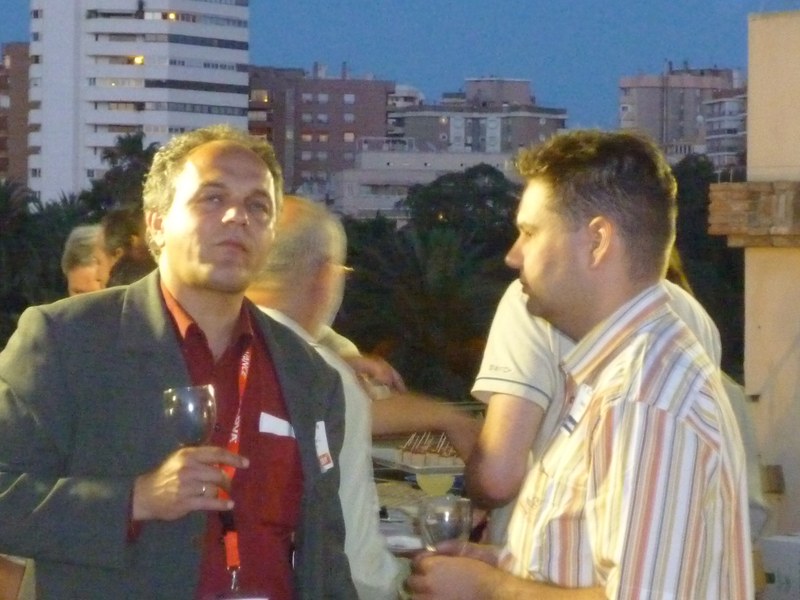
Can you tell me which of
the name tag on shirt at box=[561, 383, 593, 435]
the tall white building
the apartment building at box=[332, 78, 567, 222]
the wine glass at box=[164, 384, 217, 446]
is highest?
the tall white building

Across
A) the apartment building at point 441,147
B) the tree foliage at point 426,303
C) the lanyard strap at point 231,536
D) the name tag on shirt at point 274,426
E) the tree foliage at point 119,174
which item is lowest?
the tree foliage at point 426,303

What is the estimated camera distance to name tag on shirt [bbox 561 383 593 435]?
182cm

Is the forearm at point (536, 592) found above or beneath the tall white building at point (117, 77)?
beneath

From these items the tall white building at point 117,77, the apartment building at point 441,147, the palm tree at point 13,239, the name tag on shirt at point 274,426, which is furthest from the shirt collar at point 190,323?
the tall white building at point 117,77

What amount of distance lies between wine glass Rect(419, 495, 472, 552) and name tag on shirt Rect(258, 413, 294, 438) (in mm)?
289

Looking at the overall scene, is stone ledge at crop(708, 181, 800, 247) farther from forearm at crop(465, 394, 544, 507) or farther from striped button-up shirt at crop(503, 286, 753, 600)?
striped button-up shirt at crop(503, 286, 753, 600)

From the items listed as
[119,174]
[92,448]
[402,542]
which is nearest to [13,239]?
[119,174]

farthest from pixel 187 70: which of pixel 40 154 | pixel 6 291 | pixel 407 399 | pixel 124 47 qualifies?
pixel 407 399

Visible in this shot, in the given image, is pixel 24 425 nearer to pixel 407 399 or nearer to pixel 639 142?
pixel 639 142

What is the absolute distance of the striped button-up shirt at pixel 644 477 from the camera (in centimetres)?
166

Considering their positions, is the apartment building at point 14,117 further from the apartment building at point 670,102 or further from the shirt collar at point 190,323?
the shirt collar at point 190,323

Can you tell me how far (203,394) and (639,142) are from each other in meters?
0.81

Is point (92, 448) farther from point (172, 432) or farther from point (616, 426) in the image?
point (616, 426)

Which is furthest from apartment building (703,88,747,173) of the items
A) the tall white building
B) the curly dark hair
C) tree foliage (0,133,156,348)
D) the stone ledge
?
the curly dark hair
